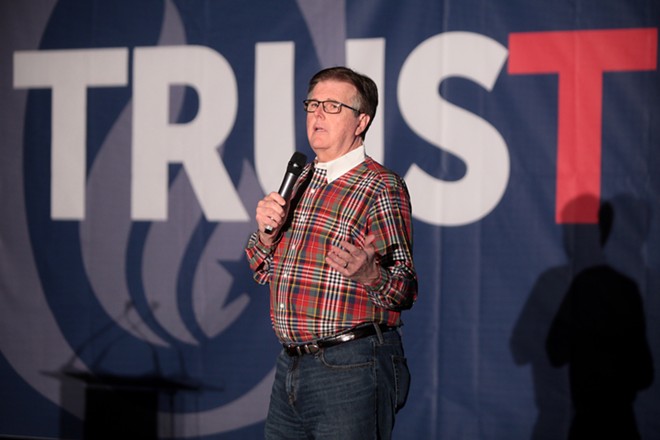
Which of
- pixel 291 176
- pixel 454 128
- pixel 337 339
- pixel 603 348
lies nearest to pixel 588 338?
pixel 603 348

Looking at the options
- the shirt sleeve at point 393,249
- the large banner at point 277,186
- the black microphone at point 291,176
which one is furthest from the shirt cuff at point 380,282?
the large banner at point 277,186

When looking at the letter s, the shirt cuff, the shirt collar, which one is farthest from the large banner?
the shirt cuff

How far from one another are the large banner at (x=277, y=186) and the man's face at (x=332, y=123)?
4.20 ft

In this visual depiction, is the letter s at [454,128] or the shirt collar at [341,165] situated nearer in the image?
the shirt collar at [341,165]

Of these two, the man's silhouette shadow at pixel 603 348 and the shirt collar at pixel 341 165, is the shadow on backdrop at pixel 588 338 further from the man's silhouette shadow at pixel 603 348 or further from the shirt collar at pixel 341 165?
the shirt collar at pixel 341 165

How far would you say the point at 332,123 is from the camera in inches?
67.6

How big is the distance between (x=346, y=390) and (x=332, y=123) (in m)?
0.66

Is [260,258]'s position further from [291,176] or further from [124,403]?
→ [124,403]

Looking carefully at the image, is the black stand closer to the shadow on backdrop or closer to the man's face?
the shadow on backdrop

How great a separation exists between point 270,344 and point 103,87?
4.95 feet

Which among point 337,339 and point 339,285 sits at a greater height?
point 339,285

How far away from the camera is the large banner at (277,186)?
9.24 ft

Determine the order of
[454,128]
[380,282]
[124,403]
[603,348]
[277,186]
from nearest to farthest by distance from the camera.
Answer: [380,282], [603,348], [454,128], [277,186], [124,403]

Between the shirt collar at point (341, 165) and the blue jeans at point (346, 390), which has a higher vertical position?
the shirt collar at point (341, 165)
